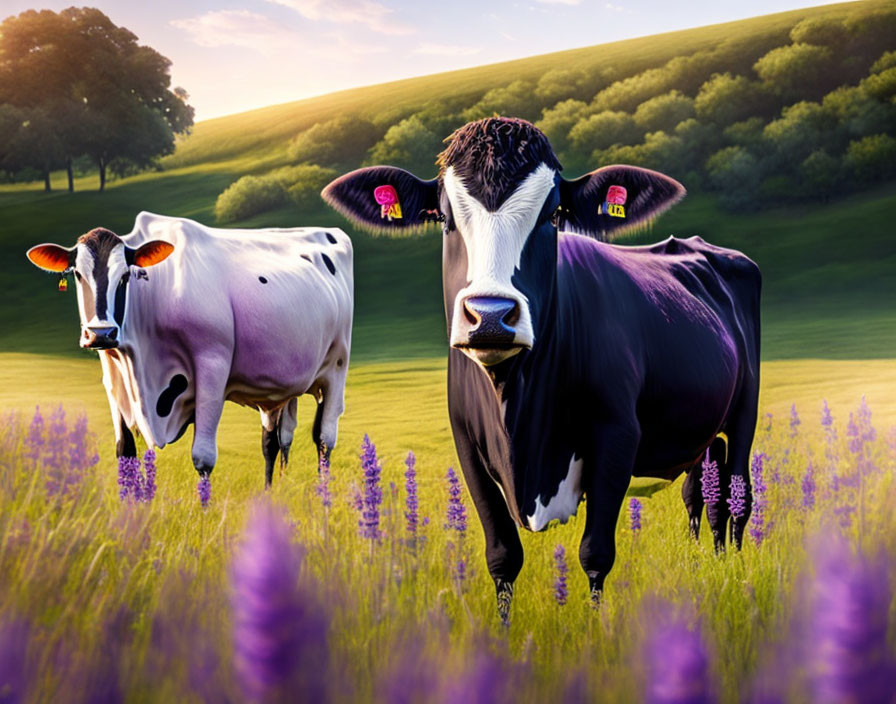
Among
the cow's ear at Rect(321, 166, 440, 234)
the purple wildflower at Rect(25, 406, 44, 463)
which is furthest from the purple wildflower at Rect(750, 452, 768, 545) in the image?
the purple wildflower at Rect(25, 406, 44, 463)

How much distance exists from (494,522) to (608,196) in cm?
156

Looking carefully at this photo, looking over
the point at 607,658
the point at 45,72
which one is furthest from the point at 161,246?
the point at 45,72

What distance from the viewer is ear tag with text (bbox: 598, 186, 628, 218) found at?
3711mm

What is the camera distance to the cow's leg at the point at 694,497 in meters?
5.63

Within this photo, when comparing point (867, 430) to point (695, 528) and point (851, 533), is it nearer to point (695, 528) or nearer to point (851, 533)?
point (695, 528)

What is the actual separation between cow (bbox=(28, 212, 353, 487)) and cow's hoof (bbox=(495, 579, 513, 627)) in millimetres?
3817

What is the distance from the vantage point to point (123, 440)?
725cm

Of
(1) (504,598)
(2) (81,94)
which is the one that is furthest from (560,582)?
(2) (81,94)

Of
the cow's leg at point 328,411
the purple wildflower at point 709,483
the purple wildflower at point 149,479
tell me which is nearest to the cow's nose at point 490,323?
the purple wildflower at point 709,483

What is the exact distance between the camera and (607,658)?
2.16 meters

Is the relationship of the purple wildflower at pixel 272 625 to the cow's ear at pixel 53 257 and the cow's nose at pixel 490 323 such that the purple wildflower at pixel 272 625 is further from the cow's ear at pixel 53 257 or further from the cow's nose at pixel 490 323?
the cow's ear at pixel 53 257

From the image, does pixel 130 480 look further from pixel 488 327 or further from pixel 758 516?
pixel 758 516

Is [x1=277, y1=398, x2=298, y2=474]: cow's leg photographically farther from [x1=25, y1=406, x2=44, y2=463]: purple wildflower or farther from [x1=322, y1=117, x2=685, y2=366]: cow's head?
[x1=322, y1=117, x2=685, y2=366]: cow's head

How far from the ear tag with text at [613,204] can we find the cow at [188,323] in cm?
422
